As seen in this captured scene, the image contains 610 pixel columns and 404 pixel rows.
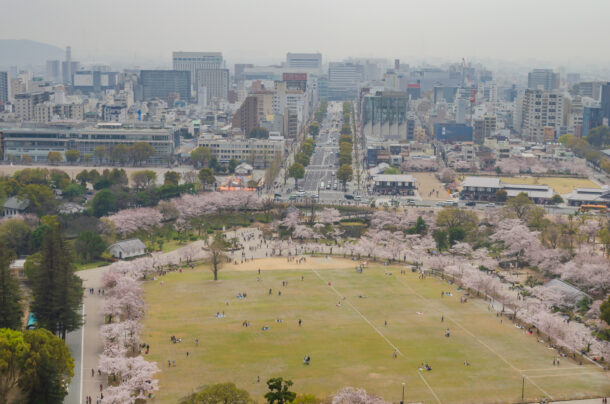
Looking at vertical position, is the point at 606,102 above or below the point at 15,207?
above

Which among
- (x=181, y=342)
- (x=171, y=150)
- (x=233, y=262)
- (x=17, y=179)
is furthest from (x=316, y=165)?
(x=181, y=342)

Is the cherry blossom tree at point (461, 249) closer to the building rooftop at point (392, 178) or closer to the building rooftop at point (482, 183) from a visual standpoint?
the building rooftop at point (482, 183)

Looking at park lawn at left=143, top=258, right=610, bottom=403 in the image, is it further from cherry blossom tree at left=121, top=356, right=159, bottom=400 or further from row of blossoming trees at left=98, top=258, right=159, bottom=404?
row of blossoming trees at left=98, top=258, right=159, bottom=404

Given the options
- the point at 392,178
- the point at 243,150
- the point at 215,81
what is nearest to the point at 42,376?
the point at 392,178

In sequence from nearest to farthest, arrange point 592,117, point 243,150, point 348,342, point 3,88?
point 348,342 → point 243,150 → point 592,117 → point 3,88

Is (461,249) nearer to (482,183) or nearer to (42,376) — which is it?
(482,183)

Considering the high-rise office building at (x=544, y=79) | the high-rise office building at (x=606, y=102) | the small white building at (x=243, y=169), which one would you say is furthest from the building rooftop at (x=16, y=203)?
the high-rise office building at (x=544, y=79)
